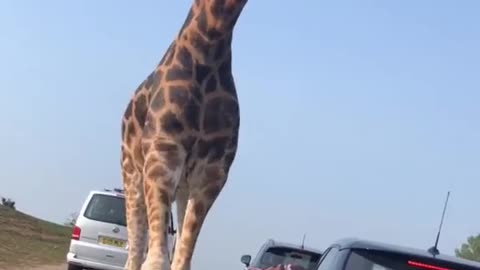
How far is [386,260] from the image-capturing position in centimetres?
784

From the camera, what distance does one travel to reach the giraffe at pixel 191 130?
736 centimetres

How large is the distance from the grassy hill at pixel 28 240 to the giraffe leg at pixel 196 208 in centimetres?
1703

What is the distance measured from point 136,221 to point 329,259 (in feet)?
4.75

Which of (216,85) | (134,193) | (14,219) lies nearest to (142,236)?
(134,193)

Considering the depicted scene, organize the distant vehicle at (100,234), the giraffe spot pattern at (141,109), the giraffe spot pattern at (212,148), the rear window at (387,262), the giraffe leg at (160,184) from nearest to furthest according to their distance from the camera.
A: 1. the giraffe leg at (160,184)
2. the giraffe spot pattern at (212,148)
3. the rear window at (387,262)
4. the giraffe spot pattern at (141,109)
5. the distant vehicle at (100,234)

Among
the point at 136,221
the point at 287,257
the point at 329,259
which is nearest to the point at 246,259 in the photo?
the point at 287,257

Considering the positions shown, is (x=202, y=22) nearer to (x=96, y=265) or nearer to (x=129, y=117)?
(x=129, y=117)

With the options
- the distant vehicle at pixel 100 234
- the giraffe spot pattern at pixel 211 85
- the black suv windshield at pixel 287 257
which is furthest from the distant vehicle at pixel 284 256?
the giraffe spot pattern at pixel 211 85

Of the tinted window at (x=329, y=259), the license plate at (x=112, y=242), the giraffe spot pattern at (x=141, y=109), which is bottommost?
the license plate at (x=112, y=242)

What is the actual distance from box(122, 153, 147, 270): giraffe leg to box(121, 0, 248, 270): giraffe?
578mm

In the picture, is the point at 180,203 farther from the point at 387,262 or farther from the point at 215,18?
the point at 387,262

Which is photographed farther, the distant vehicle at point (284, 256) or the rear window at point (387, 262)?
the distant vehicle at point (284, 256)

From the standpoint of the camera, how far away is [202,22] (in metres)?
7.66

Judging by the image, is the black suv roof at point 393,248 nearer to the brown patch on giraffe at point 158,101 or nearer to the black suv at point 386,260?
the black suv at point 386,260
